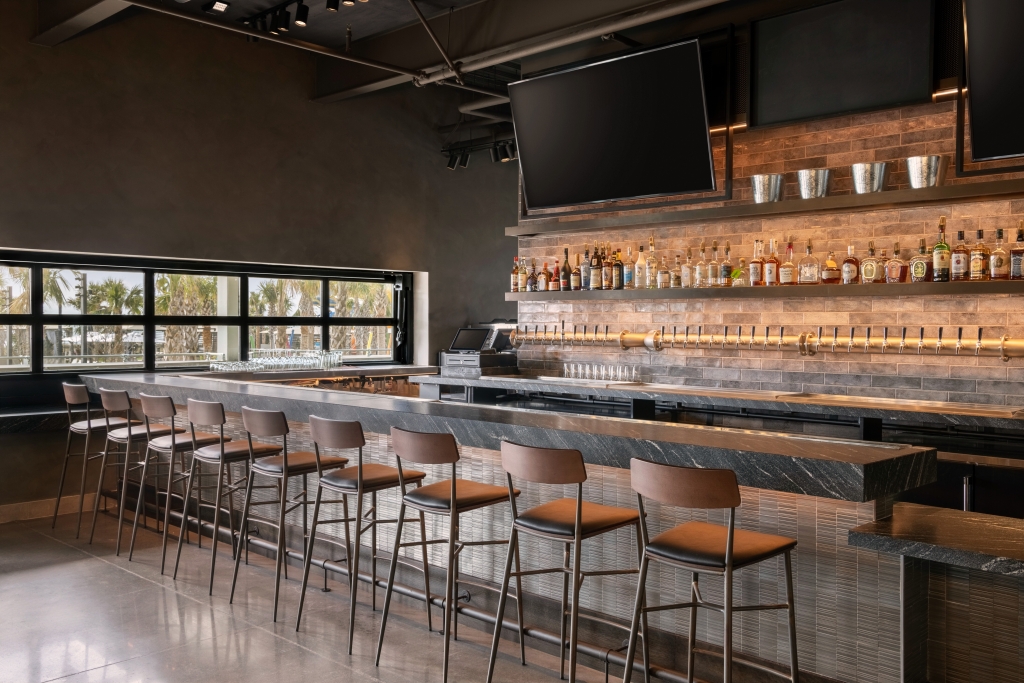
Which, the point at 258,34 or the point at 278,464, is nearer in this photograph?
the point at 278,464

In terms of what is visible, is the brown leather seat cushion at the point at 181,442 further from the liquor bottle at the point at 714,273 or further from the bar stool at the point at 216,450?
the liquor bottle at the point at 714,273

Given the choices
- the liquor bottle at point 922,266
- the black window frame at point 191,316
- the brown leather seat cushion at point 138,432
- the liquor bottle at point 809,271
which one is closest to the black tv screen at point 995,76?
the liquor bottle at point 922,266

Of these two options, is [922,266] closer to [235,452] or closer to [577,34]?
[577,34]

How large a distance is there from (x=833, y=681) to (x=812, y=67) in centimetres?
365

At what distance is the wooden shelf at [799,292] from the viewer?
4332mm

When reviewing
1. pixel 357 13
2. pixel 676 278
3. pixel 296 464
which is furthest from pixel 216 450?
pixel 357 13

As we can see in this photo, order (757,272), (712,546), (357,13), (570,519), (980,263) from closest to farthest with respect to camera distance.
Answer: (712,546) → (570,519) → (980,263) → (757,272) → (357,13)

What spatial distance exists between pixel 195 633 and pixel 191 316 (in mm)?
3953

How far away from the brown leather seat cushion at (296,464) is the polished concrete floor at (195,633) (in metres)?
0.70

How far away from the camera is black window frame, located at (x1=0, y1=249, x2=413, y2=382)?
20.4 feet

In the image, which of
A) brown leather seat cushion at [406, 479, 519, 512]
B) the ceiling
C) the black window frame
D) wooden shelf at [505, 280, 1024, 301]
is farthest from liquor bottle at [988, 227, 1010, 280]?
the black window frame

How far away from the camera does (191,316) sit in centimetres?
713

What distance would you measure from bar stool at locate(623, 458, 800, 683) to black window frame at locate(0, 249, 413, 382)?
216 inches

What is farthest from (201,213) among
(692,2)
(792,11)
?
(792,11)
